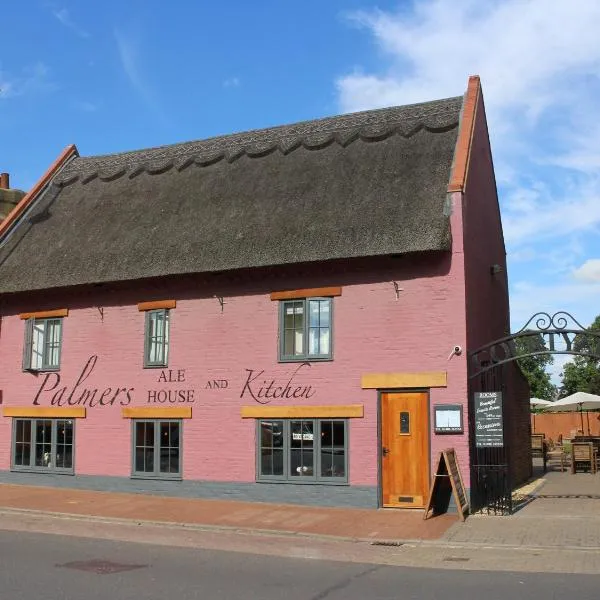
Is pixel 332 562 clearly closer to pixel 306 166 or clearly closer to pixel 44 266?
pixel 306 166

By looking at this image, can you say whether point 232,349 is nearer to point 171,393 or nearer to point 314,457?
point 171,393

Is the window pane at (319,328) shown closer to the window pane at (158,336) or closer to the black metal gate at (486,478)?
the black metal gate at (486,478)

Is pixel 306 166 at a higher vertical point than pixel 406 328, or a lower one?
higher

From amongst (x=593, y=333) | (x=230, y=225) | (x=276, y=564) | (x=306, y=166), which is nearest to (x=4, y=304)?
(x=230, y=225)

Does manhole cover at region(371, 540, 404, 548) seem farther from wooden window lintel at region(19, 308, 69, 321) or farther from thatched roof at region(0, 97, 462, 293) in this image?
wooden window lintel at region(19, 308, 69, 321)

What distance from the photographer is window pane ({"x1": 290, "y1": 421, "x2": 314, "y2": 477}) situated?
15.3m

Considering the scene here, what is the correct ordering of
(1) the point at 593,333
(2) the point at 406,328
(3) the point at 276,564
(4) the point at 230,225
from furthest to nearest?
(4) the point at 230,225
(2) the point at 406,328
(1) the point at 593,333
(3) the point at 276,564

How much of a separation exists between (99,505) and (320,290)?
246 inches

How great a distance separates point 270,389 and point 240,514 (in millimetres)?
2799

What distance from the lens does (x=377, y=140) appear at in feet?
57.3

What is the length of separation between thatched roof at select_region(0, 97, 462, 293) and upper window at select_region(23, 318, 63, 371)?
1.08 meters

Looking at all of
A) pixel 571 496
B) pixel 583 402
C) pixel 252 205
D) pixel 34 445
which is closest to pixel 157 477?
pixel 34 445

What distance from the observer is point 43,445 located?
60.0ft

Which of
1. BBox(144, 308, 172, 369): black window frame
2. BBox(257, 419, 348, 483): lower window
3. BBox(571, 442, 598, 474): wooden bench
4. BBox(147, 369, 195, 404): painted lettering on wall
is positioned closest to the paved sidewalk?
BBox(257, 419, 348, 483): lower window
